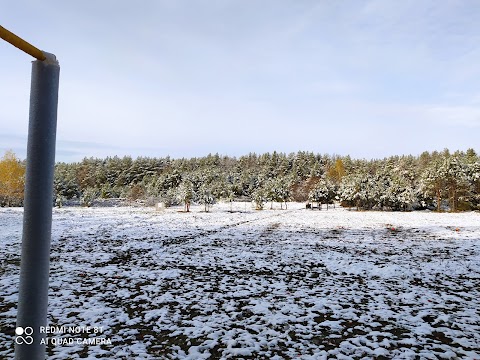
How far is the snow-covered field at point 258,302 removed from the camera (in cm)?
590

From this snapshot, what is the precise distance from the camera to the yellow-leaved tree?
53.1m

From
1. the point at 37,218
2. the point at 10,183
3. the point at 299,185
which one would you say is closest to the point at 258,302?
the point at 37,218

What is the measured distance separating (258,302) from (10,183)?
61.1 m

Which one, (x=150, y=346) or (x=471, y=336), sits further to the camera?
(x=471, y=336)

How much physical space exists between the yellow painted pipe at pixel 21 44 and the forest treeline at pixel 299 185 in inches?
1997

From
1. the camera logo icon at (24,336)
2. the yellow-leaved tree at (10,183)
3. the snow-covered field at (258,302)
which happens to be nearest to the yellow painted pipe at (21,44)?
the camera logo icon at (24,336)

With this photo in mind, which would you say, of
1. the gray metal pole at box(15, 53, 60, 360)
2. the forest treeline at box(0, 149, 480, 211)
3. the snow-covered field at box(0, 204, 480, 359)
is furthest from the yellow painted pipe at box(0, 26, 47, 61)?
the forest treeline at box(0, 149, 480, 211)

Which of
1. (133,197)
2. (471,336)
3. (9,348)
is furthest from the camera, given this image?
(133,197)

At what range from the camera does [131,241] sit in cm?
1842

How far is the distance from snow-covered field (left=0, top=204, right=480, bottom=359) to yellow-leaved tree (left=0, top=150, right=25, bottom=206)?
1833 inches

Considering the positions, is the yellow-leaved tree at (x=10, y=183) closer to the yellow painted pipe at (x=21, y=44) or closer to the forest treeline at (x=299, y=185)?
the forest treeline at (x=299, y=185)

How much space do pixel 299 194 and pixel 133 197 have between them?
4584cm

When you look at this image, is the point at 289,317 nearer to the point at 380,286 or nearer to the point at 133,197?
the point at 380,286

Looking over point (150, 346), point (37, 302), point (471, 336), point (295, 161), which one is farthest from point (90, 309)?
point (295, 161)
